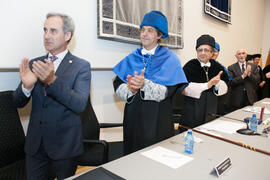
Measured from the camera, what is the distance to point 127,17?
2.65m

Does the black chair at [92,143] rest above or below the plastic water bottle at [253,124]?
below

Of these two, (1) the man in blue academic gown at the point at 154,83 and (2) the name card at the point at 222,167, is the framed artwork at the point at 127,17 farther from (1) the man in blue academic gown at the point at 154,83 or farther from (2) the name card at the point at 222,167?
(2) the name card at the point at 222,167

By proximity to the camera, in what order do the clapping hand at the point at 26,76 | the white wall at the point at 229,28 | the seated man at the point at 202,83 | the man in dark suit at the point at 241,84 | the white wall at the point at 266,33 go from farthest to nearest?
the white wall at the point at 266,33, the white wall at the point at 229,28, the man in dark suit at the point at 241,84, the seated man at the point at 202,83, the clapping hand at the point at 26,76

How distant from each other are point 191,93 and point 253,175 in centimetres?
129

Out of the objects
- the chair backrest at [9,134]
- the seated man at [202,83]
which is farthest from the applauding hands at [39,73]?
the seated man at [202,83]

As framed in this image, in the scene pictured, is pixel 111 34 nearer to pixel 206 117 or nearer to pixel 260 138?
pixel 206 117

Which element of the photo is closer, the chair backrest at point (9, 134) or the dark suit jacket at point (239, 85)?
the chair backrest at point (9, 134)

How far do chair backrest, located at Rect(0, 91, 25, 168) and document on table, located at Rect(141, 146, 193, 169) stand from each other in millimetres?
939

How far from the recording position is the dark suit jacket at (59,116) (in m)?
1.34

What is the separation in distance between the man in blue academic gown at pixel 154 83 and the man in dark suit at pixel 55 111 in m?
0.47

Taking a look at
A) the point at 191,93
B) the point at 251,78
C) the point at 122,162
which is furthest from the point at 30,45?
the point at 251,78

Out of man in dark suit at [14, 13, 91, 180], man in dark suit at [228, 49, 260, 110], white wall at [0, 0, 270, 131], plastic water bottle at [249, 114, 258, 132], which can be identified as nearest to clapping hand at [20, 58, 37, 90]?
man in dark suit at [14, 13, 91, 180]

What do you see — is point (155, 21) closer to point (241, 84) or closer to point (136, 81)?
point (136, 81)

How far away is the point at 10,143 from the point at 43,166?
314 mm
